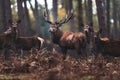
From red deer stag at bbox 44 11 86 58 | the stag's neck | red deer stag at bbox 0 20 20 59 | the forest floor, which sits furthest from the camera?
the stag's neck

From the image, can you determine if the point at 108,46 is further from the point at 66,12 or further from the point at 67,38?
the point at 66,12

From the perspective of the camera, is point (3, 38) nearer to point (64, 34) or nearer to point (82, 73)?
point (64, 34)

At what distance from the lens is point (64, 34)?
66.3ft

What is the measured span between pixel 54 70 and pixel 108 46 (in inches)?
250

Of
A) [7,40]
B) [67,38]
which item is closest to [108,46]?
[67,38]

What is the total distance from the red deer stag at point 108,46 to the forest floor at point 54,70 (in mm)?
2518

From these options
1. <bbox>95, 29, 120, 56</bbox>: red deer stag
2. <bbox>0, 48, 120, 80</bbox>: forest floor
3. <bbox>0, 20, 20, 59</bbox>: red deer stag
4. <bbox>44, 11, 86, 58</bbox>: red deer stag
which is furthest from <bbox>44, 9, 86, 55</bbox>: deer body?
<bbox>0, 48, 120, 80</bbox>: forest floor

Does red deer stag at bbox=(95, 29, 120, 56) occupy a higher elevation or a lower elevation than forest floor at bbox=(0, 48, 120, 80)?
lower

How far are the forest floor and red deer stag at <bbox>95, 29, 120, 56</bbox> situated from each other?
2.52 meters

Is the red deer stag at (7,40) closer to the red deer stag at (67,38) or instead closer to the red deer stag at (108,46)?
the red deer stag at (67,38)

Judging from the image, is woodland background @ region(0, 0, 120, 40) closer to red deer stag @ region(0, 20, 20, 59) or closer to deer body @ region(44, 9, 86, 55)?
deer body @ region(44, 9, 86, 55)

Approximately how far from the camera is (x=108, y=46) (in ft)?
57.3

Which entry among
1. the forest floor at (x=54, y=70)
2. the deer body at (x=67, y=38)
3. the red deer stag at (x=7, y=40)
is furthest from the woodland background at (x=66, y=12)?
the forest floor at (x=54, y=70)

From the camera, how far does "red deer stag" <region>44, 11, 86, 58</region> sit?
63.8 ft
